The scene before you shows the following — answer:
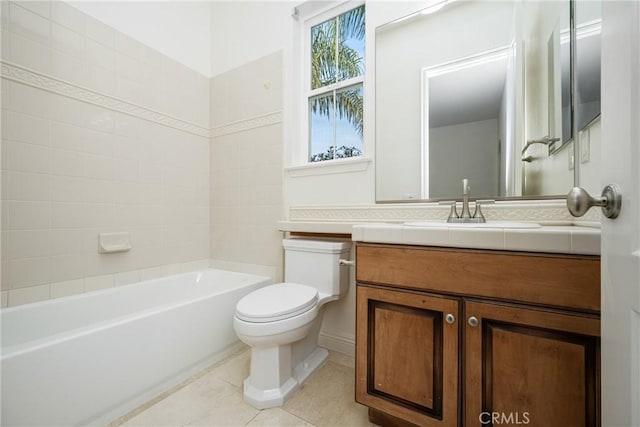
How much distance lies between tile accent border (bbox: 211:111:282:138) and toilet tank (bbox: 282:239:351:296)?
0.98m

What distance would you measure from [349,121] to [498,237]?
1336mm

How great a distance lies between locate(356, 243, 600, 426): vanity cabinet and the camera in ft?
2.43

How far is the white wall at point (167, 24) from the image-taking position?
1.75m

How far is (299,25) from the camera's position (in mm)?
2043

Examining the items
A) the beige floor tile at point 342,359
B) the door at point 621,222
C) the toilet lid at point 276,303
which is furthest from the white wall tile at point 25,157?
the door at point 621,222

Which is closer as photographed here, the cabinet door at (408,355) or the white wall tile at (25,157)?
the cabinet door at (408,355)

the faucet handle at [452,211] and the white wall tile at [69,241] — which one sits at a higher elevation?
the faucet handle at [452,211]

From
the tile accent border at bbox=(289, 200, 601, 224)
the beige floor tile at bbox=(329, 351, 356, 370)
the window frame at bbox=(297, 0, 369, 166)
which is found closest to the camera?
the tile accent border at bbox=(289, 200, 601, 224)

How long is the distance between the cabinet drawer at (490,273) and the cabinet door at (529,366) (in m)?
0.05

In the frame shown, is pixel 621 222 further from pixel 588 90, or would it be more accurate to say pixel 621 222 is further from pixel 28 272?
pixel 28 272

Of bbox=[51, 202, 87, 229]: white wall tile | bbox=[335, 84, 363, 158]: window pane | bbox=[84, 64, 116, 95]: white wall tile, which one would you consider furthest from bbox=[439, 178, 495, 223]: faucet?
bbox=[84, 64, 116, 95]: white wall tile

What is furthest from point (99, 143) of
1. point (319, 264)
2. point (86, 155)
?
point (319, 264)

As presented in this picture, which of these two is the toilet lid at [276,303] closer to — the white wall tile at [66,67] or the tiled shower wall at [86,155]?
the tiled shower wall at [86,155]

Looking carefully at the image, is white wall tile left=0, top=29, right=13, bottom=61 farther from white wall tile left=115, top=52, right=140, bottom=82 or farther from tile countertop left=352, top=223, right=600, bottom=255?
tile countertop left=352, top=223, right=600, bottom=255
